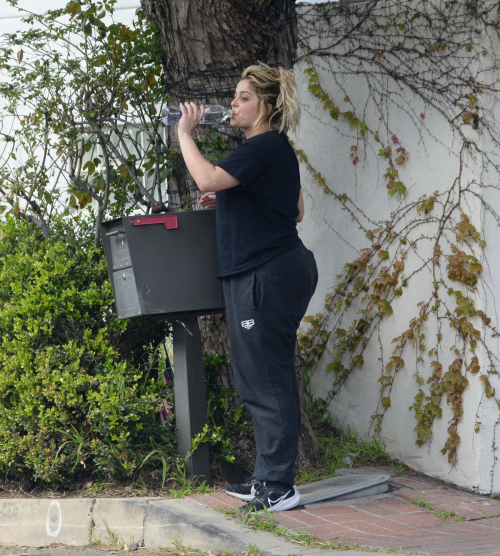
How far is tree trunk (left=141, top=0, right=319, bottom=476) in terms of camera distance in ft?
15.0

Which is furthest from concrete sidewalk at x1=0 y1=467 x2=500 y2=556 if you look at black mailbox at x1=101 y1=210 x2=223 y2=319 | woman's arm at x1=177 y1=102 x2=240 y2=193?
woman's arm at x1=177 y1=102 x2=240 y2=193

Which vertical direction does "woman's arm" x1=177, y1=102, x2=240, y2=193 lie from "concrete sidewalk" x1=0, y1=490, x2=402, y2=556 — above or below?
above

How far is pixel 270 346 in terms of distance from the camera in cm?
396

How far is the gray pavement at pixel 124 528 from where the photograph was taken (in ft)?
11.8

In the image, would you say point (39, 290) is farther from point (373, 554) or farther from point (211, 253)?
point (373, 554)

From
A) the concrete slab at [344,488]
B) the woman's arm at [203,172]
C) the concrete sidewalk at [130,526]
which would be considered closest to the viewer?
the concrete sidewalk at [130,526]

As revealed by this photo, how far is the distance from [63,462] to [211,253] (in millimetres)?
1374

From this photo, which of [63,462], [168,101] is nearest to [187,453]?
[63,462]

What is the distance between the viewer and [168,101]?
4.90m

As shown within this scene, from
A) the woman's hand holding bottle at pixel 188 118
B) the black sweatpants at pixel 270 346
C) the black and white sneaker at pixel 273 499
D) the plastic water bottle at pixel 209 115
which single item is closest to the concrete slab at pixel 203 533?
the black and white sneaker at pixel 273 499

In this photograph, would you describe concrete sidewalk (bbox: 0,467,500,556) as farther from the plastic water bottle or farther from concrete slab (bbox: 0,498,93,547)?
the plastic water bottle

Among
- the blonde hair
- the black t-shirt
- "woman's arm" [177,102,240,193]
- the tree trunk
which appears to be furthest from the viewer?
the tree trunk

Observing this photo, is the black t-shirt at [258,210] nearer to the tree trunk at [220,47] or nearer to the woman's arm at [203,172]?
the woman's arm at [203,172]

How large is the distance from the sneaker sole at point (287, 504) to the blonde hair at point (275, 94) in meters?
1.79
